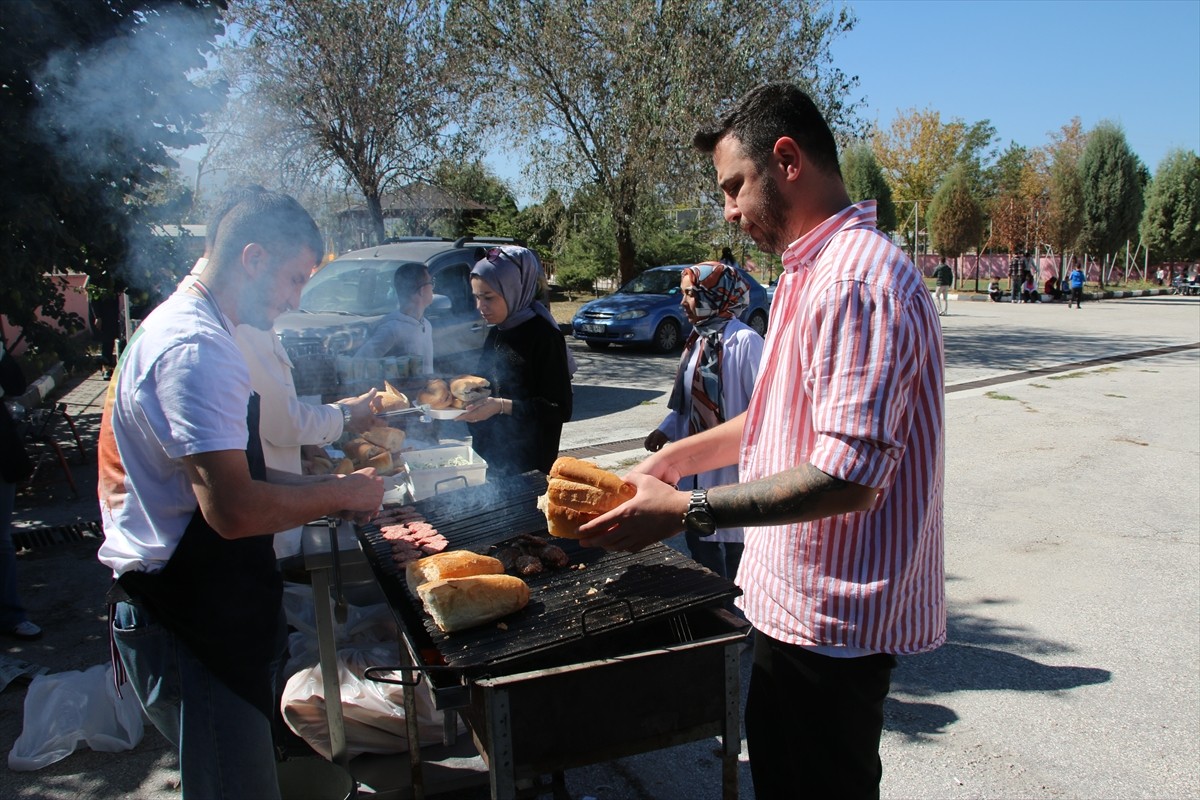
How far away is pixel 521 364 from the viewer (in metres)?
4.24

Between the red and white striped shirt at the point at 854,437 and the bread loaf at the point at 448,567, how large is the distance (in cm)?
87

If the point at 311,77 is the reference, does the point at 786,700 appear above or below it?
below

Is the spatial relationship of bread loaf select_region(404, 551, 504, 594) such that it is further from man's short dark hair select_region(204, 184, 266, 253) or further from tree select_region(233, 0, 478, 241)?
tree select_region(233, 0, 478, 241)

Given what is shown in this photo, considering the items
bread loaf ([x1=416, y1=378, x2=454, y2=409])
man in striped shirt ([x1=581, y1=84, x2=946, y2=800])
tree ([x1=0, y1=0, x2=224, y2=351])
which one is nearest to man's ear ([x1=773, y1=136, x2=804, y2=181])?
man in striped shirt ([x1=581, y1=84, x2=946, y2=800])

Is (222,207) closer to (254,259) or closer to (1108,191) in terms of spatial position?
(254,259)

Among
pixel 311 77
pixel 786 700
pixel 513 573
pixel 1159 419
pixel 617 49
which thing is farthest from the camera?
pixel 617 49

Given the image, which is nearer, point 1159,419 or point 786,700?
point 786,700

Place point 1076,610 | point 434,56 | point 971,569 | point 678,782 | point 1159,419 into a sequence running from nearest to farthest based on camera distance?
point 678,782 → point 1076,610 → point 971,569 → point 1159,419 → point 434,56

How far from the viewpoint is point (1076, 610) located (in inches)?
193

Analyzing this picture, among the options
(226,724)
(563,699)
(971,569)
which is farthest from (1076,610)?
(226,724)

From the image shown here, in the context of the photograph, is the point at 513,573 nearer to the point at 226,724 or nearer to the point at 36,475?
the point at 226,724

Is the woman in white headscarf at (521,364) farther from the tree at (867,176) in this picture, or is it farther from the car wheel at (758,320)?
the tree at (867,176)

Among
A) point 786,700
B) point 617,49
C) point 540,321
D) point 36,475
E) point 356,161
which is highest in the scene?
point 617,49

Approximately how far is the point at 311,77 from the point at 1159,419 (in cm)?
1501
